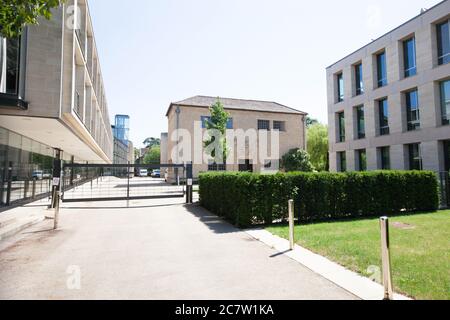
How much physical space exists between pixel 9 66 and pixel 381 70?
2470cm

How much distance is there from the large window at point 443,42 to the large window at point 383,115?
4676 millimetres

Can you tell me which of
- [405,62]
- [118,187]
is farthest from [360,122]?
[118,187]

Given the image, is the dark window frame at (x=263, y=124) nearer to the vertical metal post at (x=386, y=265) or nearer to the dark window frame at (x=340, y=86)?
the dark window frame at (x=340, y=86)

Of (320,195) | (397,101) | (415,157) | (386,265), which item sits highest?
(397,101)

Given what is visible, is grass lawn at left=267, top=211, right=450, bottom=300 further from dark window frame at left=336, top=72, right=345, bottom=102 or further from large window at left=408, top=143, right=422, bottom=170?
dark window frame at left=336, top=72, right=345, bottom=102

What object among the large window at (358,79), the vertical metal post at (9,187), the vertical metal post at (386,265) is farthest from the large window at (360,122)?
the vertical metal post at (9,187)

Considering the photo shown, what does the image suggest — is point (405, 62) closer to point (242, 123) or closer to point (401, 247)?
point (401, 247)

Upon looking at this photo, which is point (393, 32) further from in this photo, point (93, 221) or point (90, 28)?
point (93, 221)

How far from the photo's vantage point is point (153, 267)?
16.1 feet

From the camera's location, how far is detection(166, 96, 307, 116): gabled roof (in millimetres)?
34938

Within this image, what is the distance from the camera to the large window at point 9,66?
385 inches

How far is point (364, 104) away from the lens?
75.8 ft

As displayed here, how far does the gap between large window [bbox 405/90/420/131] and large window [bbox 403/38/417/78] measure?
4.78ft
